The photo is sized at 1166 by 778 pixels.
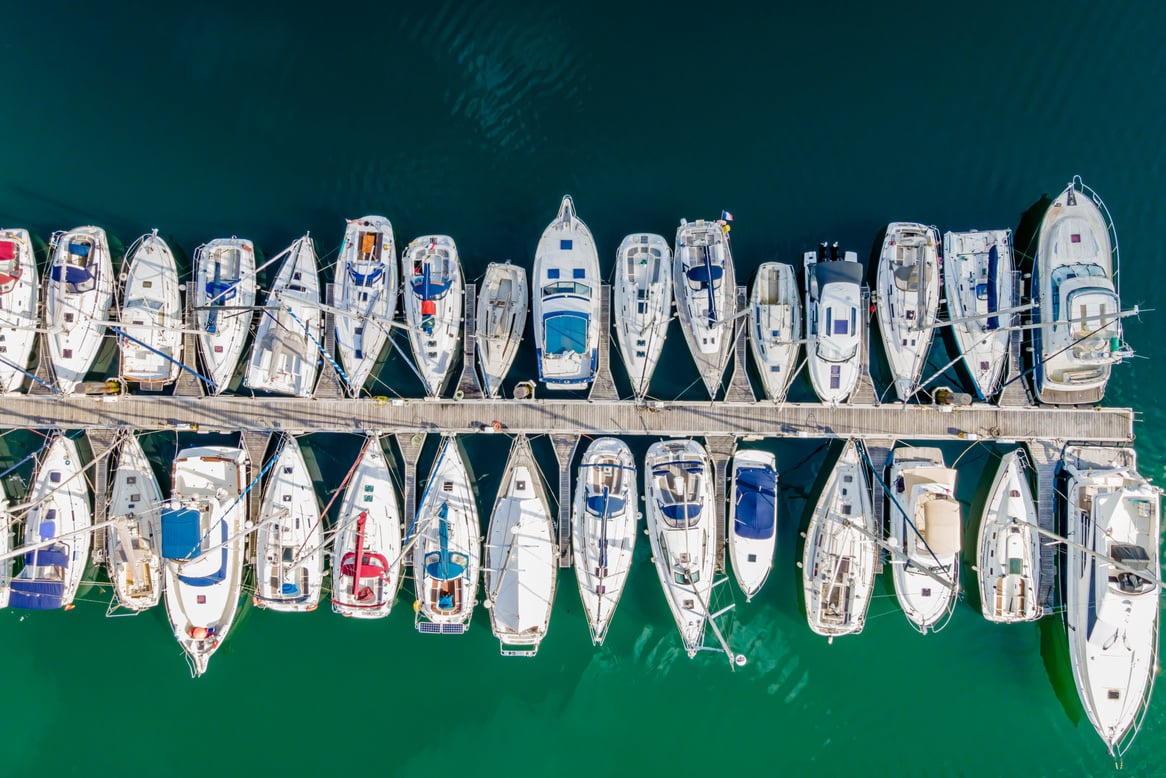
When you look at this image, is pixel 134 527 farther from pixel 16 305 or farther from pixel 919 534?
pixel 919 534

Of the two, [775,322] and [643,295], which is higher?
[643,295]

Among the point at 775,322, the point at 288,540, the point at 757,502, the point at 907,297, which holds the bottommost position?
the point at 288,540

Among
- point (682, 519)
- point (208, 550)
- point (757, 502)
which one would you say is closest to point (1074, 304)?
point (757, 502)

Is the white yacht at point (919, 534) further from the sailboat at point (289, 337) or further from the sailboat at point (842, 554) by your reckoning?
the sailboat at point (289, 337)

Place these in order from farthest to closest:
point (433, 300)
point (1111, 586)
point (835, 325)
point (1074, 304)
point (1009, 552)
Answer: point (433, 300), point (1009, 552), point (835, 325), point (1074, 304), point (1111, 586)

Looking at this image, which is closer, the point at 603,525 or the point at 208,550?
the point at 208,550

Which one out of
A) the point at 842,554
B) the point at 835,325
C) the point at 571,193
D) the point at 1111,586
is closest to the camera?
the point at 1111,586

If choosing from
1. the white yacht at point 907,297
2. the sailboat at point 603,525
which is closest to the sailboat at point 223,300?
the sailboat at point 603,525
